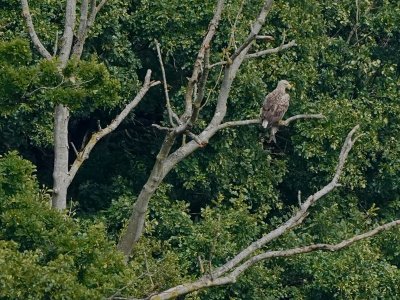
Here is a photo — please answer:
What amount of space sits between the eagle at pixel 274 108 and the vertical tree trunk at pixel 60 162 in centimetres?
288

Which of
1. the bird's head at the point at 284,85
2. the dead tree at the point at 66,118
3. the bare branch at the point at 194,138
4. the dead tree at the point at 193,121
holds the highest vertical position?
the bird's head at the point at 284,85

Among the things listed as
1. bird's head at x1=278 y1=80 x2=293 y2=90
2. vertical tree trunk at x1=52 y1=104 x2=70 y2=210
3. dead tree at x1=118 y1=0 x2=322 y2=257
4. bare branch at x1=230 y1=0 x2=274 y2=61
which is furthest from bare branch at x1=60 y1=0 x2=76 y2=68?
bird's head at x1=278 y1=80 x2=293 y2=90

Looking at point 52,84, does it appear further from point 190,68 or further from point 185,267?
point 190,68

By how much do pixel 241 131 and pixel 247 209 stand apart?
1.49m

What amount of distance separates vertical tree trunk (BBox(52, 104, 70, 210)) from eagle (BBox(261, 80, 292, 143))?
114 inches

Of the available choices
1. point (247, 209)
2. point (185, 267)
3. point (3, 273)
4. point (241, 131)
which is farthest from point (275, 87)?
point (3, 273)

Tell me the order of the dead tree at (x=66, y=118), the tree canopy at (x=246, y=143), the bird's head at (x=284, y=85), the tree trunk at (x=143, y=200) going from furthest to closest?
the bird's head at (x=284, y=85)
the tree canopy at (x=246, y=143)
the dead tree at (x=66, y=118)
the tree trunk at (x=143, y=200)

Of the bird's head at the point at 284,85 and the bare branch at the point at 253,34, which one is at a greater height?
the bird's head at the point at 284,85

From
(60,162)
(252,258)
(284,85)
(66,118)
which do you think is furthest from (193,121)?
(284,85)

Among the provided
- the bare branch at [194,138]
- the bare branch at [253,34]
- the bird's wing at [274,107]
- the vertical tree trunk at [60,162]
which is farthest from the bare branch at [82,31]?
the bird's wing at [274,107]

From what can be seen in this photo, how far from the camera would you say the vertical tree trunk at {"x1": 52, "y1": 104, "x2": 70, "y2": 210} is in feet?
50.7

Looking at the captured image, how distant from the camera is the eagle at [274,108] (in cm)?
1800

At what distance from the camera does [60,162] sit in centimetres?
1558

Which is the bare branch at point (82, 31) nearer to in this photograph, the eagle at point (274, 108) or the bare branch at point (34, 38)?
the bare branch at point (34, 38)
